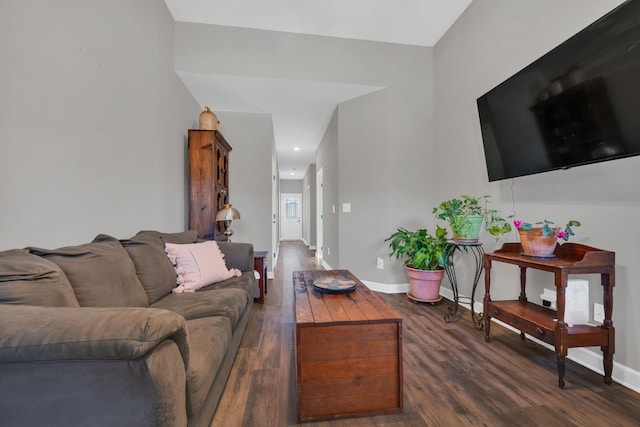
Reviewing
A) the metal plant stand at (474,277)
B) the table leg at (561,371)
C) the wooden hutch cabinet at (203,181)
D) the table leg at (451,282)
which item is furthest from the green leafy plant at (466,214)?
the wooden hutch cabinet at (203,181)

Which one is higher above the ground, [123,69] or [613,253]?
[123,69]

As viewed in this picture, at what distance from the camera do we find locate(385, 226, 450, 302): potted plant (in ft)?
9.07

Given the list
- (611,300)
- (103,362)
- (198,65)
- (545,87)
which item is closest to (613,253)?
(611,300)

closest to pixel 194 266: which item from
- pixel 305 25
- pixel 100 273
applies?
pixel 100 273

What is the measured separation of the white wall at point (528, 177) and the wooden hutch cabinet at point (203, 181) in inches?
102

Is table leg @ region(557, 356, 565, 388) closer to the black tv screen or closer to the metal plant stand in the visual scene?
the metal plant stand

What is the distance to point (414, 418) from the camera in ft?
4.20

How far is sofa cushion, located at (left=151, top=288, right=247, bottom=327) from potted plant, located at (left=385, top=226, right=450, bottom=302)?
6.04ft

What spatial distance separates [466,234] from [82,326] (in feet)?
8.06

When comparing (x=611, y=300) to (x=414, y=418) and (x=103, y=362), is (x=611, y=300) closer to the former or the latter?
(x=414, y=418)

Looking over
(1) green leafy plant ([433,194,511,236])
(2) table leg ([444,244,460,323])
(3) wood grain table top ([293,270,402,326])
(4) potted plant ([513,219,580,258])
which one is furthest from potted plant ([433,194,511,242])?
(3) wood grain table top ([293,270,402,326])

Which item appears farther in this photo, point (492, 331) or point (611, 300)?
point (492, 331)

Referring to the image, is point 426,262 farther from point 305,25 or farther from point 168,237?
point 305,25

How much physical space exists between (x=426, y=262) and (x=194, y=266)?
85.8 inches
